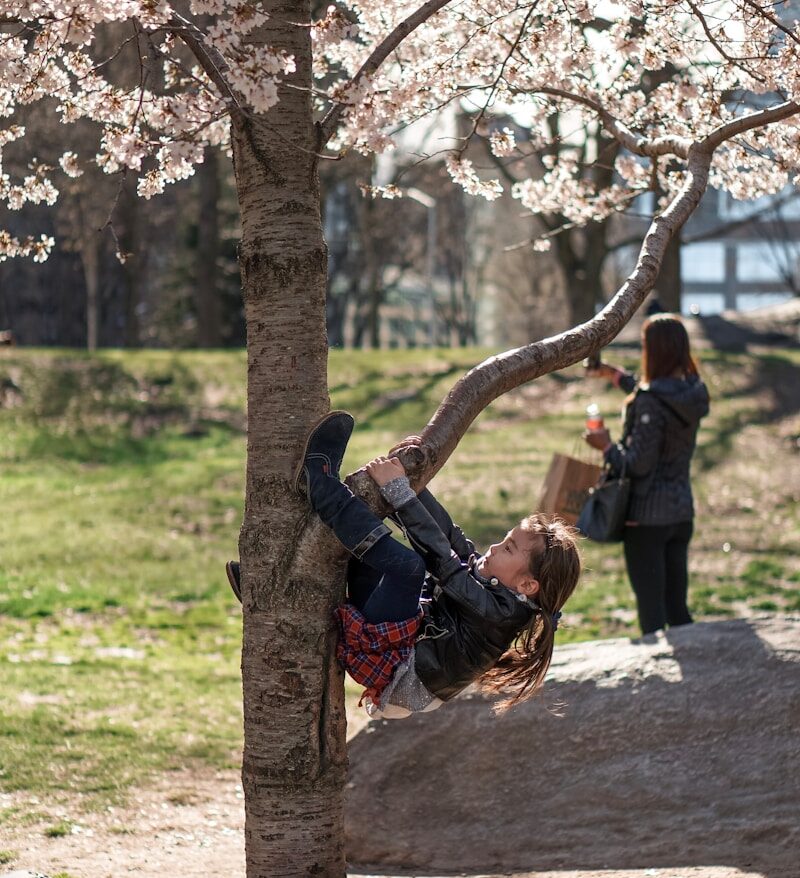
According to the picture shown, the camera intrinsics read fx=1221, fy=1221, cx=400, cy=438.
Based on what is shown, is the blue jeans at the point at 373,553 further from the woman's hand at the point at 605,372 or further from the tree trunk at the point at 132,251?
the tree trunk at the point at 132,251

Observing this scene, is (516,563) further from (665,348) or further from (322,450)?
(665,348)

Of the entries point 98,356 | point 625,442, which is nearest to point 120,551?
point 625,442

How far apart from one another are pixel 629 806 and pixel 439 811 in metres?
0.79

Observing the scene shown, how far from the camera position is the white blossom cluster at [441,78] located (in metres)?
3.89

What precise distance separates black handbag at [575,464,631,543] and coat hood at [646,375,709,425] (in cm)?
42

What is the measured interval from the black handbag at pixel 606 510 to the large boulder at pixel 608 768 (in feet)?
2.52

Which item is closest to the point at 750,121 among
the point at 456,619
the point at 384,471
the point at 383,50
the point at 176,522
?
the point at 383,50

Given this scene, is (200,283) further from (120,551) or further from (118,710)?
(118,710)

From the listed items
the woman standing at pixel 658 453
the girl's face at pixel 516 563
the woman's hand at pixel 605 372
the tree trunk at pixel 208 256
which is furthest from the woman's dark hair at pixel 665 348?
the tree trunk at pixel 208 256

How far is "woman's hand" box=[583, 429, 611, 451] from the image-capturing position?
6.41 meters

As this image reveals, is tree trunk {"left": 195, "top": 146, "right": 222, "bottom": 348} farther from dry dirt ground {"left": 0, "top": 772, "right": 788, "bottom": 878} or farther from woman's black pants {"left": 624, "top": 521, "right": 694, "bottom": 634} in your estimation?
dry dirt ground {"left": 0, "top": 772, "right": 788, "bottom": 878}

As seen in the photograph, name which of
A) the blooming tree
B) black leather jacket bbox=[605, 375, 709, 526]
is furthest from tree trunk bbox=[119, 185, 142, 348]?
the blooming tree

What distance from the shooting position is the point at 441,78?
17.7 ft

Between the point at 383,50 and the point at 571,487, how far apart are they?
Result: 128 inches
